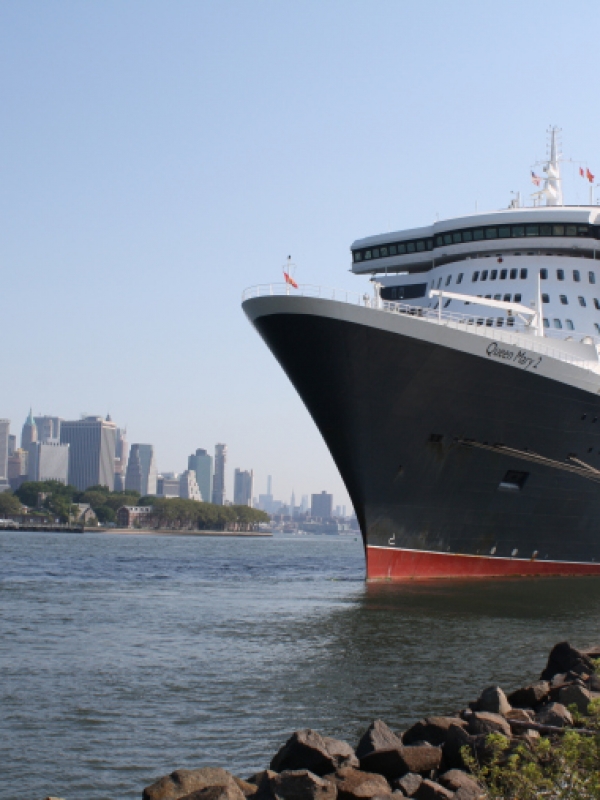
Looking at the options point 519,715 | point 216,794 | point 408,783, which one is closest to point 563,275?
point 519,715

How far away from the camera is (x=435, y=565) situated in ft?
101

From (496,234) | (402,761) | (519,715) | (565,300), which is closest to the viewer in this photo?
(402,761)

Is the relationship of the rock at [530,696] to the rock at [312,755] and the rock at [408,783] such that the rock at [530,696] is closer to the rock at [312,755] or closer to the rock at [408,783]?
the rock at [312,755]

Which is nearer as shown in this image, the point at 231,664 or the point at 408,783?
the point at 408,783

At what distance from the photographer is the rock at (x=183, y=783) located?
9805 millimetres

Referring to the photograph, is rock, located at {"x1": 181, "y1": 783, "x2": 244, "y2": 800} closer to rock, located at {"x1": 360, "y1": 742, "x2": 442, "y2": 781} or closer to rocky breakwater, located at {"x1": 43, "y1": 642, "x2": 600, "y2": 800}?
rocky breakwater, located at {"x1": 43, "y1": 642, "x2": 600, "y2": 800}

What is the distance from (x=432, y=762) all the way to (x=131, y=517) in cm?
19004

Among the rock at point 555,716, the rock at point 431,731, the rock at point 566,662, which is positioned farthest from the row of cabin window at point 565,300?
the rock at point 431,731

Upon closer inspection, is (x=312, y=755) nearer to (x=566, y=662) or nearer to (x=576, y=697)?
(x=576, y=697)

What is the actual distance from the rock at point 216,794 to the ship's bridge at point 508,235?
29818mm

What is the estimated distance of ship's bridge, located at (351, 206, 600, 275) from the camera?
3575 cm

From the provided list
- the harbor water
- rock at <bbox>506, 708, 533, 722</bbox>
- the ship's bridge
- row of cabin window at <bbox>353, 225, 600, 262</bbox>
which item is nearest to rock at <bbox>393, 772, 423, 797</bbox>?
the harbor water

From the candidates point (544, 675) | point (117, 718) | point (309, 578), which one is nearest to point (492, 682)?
point (544, 675)

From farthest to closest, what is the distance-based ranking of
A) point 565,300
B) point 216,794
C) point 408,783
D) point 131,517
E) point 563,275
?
point 131,517, point 563,275, point 565,300, point 408,783, point 216,794
